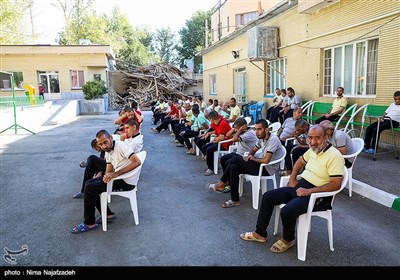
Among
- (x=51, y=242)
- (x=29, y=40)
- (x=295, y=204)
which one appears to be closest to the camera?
(x=295, y=204)

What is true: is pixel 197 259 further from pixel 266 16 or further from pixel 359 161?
pixel 266 16

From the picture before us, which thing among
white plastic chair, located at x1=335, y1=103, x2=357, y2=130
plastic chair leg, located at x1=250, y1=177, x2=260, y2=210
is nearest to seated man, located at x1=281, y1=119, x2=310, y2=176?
plastic chair leg, located at x1=250, y1=177, x2=260, y2=210

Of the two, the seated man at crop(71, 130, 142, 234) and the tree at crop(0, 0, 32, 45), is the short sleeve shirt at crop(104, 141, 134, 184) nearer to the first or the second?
the seated man at crop(71, 130, 142, 234)

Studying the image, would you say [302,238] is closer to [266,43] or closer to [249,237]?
[249,237]

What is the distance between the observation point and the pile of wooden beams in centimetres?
2719

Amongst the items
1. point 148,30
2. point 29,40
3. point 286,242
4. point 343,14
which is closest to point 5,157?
point 286,242

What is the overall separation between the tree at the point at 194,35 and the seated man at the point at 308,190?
1616 inches

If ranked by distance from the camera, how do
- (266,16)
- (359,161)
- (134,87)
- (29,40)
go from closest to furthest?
(359,161), (266,16), (134,87), (29,40)

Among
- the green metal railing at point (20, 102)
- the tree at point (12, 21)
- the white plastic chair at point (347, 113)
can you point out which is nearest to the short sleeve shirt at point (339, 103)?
the white plastic chair at point (347, 113)

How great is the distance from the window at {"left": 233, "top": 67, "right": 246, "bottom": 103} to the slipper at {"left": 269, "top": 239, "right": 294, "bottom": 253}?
12996 mm

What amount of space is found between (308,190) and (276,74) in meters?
10.5

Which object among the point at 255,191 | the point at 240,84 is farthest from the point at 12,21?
the point at 255,191

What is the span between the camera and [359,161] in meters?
6.83

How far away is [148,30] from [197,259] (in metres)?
57.2
